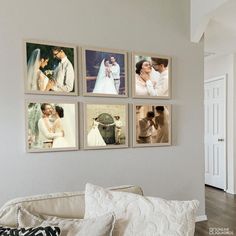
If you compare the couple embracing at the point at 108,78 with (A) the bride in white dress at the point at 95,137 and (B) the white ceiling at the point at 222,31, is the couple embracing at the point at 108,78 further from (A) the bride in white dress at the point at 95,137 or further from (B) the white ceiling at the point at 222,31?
(B) the white ceiling at the point at 222,31

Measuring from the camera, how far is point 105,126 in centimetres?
271

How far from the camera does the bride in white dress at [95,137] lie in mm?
2633

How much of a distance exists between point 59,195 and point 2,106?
1194 mm

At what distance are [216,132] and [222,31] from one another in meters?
2.12

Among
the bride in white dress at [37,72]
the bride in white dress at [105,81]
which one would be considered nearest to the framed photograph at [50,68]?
the bride in white dress at [37,72]

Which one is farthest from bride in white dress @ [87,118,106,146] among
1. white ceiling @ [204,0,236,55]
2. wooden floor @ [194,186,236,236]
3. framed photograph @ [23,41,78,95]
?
white ceiling @ [204,0,236,55]

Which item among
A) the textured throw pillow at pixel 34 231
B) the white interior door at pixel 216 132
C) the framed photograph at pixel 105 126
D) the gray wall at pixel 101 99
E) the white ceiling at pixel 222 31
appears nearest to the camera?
the textured throw pillow at pixel 34 231

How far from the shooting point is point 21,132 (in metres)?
2.37

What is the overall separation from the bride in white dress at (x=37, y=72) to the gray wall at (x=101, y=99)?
0.28 feet

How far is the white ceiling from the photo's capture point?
284cm

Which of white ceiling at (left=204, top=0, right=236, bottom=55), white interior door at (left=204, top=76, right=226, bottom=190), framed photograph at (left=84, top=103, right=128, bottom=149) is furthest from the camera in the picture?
white interior door at (left=204, top=76, right=226, bottom=190)

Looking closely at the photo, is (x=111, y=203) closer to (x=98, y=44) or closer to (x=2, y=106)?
(x=2, y=106)

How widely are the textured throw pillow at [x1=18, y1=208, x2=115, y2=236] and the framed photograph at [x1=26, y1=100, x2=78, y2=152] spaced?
1171 mm

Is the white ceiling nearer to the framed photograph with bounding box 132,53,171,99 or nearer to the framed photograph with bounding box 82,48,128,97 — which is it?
the framed photograph with bounding box 132,53,171,99
